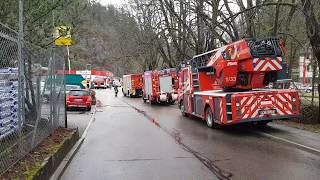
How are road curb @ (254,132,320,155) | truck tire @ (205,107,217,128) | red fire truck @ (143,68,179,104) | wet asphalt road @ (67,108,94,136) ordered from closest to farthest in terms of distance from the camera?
road curb @ (254,132,320,155) < truck tire @ (205,107,217,128) < wet asphalt road @ (67,108,94,136) < red fire truck @ (143,68,179,104)

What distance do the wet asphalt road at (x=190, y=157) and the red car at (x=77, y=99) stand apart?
12782mm

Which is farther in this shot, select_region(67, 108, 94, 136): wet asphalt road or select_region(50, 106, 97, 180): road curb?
select_region(67, 108, 94, 136): wet asphalt road

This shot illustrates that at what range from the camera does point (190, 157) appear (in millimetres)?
10297

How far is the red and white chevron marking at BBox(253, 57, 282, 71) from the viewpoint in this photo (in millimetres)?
15155

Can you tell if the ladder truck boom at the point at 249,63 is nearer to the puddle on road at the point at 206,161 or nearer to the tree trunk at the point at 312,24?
the tree trunk at the point at 312,24

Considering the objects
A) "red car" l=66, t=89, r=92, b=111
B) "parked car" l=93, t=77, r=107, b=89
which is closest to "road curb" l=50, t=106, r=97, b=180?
"red car" l=66, t=89, r=92, b=111

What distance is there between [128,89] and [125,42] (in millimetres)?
8561

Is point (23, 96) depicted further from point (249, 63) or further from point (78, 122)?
point (78, 122)

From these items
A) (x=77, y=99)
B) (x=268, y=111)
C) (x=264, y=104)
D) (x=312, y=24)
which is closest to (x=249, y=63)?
(x=264, y=104)

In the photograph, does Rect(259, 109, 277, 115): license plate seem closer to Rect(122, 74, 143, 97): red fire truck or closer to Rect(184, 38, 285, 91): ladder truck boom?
Rect(184, 38, 285, 91): ladder truck boom

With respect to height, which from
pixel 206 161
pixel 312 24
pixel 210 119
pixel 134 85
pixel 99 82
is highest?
pixel 312 24

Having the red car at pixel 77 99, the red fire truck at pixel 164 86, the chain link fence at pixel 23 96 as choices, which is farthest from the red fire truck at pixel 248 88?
the red fire truck at pixel 164 86

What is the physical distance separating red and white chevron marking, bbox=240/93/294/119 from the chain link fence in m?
6.21

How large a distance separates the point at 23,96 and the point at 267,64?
31.2ft
